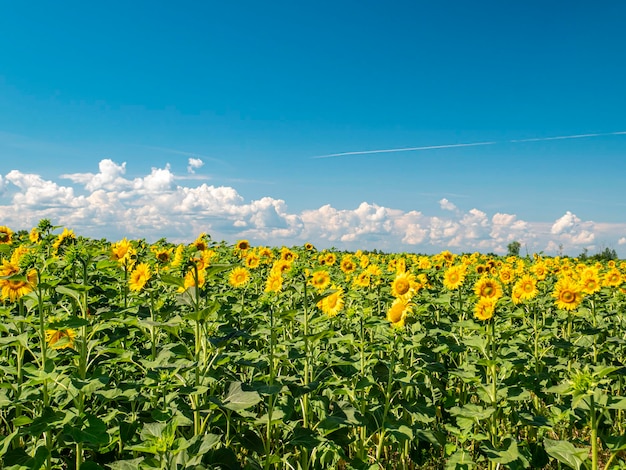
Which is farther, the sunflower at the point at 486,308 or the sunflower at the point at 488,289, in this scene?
the sunflower at the point at 488,289

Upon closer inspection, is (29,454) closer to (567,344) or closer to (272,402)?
(272,402)

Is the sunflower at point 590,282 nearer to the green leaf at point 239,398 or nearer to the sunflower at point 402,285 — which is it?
the sunflower at point 402,285

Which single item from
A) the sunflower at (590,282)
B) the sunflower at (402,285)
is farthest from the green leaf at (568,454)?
the sunflower at (590,282)

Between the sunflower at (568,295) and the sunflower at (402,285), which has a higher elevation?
the sunflower at (402,285)

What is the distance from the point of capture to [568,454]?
3.21 meters

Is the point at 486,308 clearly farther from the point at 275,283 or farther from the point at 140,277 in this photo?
the point at 140,277

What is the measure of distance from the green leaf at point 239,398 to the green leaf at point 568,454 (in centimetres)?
213

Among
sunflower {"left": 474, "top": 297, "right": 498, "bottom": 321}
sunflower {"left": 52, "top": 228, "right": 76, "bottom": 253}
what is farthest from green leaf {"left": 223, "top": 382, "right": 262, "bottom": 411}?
sunflower {"left": 52, "top": 228, "right": 76, "bottom": 253}

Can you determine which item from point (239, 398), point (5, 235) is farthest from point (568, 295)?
point (5, 235)

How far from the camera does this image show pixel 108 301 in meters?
5.42

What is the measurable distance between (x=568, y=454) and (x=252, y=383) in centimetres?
225

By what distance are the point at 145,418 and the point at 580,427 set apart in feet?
14.9

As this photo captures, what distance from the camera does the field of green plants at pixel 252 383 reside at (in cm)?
288

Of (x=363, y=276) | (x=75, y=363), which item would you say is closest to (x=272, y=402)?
(x=75, y=363)
